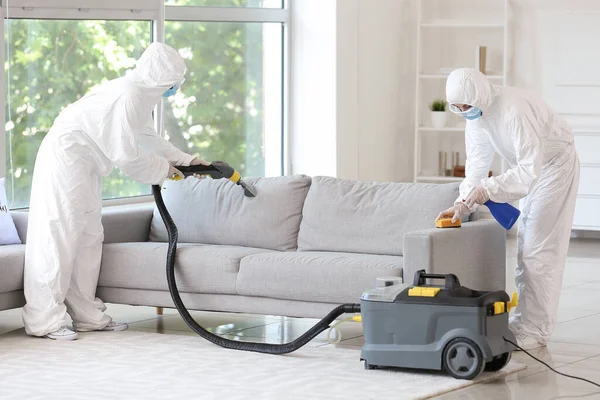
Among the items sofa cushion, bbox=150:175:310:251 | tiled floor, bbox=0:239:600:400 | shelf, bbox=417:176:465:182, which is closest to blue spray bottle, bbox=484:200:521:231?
tiled floor, bbox=0:239:600:400

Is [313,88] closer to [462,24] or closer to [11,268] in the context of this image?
[462,24]

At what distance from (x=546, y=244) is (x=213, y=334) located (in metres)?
1.45

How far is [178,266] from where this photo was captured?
5.06 metres

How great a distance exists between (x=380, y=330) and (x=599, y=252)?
4229 mm

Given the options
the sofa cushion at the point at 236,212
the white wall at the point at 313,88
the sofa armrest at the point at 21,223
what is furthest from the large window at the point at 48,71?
the white wall at the point at 313,88

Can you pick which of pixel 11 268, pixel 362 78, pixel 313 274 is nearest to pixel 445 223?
pixel 313 274

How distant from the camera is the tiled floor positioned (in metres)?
3.99

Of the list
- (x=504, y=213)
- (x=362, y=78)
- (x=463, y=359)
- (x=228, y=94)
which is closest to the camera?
(x=463, y=359)

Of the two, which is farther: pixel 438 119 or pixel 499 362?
pixel 438 119

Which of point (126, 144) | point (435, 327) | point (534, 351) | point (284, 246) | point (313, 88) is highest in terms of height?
point (313, 88)

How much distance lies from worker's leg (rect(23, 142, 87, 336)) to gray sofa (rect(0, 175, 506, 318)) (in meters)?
0.11

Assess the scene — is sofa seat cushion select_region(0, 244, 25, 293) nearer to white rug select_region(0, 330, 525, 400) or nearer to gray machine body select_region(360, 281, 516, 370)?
white rug select_region(0, 330, 525, 400)

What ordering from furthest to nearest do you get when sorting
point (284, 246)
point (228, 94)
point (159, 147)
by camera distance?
1. point (228, 94)
2. point (159, 147)
3. point (284, 246)

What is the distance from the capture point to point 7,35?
245 inches
